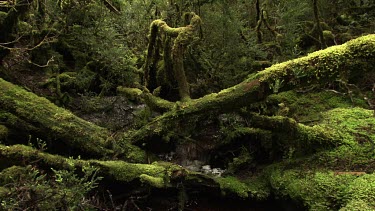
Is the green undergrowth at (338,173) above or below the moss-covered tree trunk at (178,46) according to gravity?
below

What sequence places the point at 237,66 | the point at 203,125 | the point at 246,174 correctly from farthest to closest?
1. the point at 237,66
2. the point at 203,125
3. the point at 246,174

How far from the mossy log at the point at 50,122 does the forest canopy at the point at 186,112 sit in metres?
0.02

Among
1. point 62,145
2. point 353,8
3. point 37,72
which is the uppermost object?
point 353,8

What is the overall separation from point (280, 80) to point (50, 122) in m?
3.90

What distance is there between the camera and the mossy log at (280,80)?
4.72 meters

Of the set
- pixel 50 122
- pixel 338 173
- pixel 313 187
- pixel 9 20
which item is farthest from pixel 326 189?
pixel 9 20

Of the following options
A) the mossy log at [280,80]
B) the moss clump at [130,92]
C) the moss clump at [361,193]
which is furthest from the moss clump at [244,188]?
the moss clump at [130,92]

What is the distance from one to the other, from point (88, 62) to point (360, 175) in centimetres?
673

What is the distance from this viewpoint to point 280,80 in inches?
206

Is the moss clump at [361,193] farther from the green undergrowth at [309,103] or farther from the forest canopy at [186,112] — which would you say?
the green undergrowth at [309,103]

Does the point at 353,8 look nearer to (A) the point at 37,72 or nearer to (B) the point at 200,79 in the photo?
(B) the point at 200,79

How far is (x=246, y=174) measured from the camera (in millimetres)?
6152

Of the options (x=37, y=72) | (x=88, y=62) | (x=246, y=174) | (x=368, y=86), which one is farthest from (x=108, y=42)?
(x=368, y=86)

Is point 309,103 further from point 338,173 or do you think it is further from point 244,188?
point 244,188
